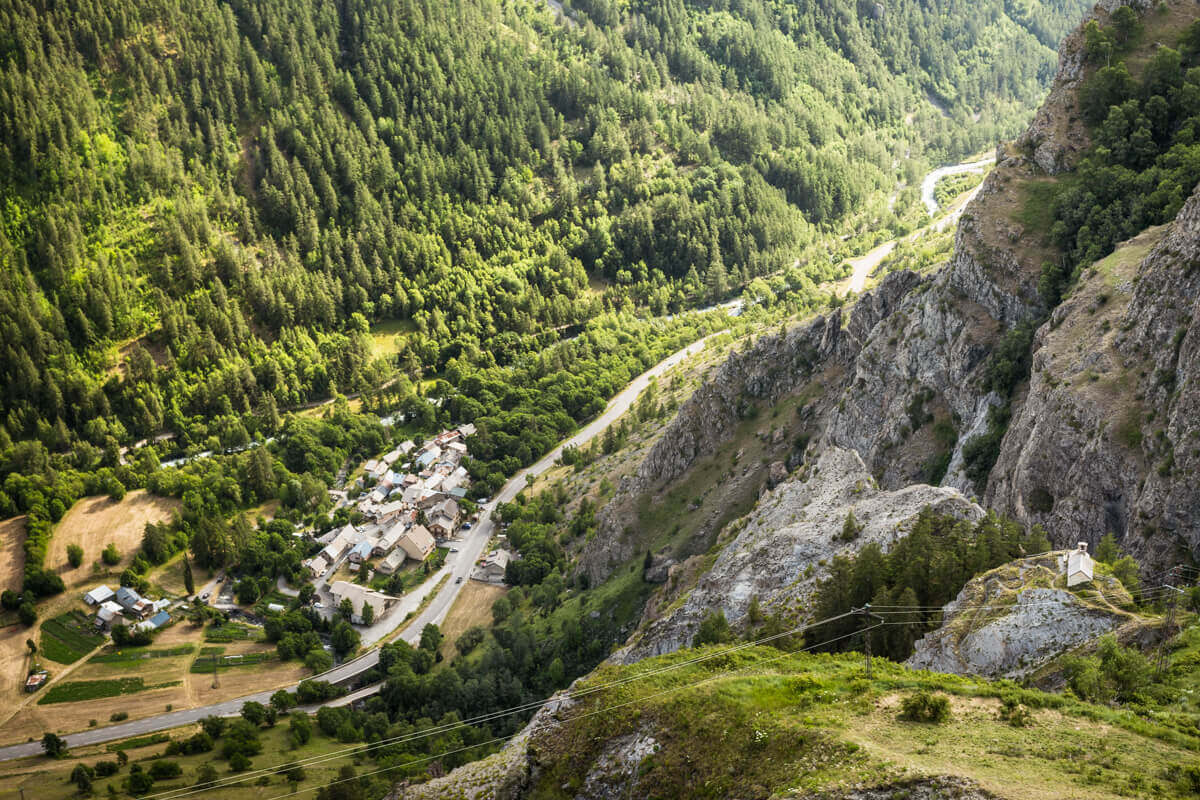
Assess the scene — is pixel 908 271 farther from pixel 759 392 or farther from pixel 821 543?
pixel 821 543

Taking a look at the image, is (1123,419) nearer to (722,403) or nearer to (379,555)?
(722,403)

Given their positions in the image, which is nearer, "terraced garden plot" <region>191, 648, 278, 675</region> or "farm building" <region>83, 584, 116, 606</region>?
"terraced garden plot" <region>191, 648, 278, 675</region>

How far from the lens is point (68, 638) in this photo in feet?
456

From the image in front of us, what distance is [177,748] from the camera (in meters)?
108

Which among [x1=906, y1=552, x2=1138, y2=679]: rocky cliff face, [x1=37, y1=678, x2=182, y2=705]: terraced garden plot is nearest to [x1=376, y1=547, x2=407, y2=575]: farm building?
[x1=37, y1=678, x2=182, y2=705]: terraced garden plot

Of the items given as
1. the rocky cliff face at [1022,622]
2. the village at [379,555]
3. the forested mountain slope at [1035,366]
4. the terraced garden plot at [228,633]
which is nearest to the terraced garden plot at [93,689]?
the terraced garden plot at [228,633]

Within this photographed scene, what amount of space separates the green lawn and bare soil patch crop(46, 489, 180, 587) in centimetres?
981

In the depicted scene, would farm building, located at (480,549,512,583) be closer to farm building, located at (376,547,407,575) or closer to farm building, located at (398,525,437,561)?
farm building, located at (398,525,437,561)

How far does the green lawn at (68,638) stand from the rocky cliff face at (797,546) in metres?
107

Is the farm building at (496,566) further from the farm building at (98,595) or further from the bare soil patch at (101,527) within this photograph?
the bare soil patch at (101,527)

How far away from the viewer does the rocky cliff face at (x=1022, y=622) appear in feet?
146

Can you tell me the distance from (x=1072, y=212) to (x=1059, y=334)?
2234cm

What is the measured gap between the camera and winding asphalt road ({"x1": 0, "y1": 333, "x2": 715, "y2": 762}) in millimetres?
118062

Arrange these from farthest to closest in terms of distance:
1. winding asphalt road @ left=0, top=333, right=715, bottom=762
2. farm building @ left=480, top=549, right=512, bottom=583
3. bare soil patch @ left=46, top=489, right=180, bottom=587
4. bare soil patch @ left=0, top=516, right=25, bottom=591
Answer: bare soil patch @ left=46, top=489, right=180, bottom=587 < bare soil patch @ left=0, top=516, right=25, bottom=591 < farm building @ left=480, top=549, right=512, bottom=583 < winding asphalt road @ left=0, top=333, right=715, bottom=762
